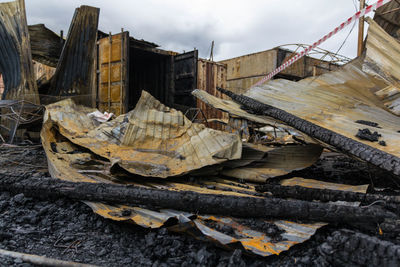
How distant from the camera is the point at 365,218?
75.4 inches

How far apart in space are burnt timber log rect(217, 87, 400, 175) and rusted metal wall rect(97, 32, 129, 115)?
4685mm

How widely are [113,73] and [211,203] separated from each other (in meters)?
6.45

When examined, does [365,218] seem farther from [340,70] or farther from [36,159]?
[36,159]

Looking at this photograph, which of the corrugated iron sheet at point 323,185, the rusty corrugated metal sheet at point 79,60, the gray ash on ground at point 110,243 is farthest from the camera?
the rusty corrugated metal sheet at point 79,60

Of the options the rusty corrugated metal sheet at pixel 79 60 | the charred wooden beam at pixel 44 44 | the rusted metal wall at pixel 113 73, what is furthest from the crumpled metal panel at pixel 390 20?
the charred wooden beam at pixel 44 44

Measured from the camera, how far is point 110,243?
210 cm

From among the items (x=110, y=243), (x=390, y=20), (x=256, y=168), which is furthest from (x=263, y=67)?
(x=110, y=243)

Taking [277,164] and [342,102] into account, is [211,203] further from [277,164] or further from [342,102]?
[342,102]

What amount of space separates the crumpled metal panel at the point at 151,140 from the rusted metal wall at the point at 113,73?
2356 millimetres

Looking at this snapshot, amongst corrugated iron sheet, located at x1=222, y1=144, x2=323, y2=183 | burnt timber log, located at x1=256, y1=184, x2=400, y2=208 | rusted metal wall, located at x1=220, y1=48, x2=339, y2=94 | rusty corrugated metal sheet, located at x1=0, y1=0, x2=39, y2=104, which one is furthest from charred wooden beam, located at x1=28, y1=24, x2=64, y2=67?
rusted metal wall, located at x1=220, y1=48, x2=339, y2=94

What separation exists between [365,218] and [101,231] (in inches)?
80.0

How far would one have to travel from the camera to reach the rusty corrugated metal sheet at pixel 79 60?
656 centimetres

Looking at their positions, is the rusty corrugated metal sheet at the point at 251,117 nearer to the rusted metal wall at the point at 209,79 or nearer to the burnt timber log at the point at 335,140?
the burnt timber log at the point at 335,140

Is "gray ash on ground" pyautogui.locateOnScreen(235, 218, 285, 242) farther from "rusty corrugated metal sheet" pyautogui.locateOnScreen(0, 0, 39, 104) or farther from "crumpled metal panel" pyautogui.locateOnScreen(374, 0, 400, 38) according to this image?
"rusty corrugated metal sheet" pyautogui.locateOnScreen(0, 0, 39, 104)
